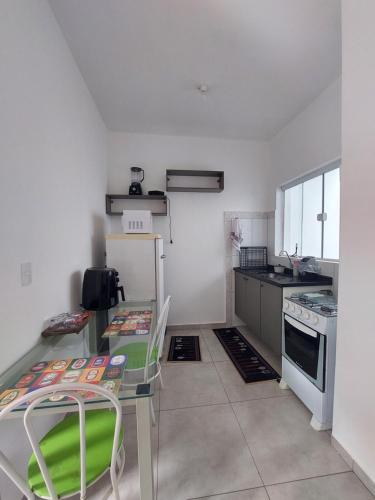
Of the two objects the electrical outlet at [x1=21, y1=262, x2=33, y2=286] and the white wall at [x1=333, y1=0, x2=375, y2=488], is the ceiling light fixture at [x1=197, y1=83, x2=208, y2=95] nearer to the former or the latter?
the white wall at [x1=333, y1=0, x2=375, y2=488]

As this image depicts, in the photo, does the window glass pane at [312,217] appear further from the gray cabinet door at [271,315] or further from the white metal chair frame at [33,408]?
the white metal chair frame at [33,408]

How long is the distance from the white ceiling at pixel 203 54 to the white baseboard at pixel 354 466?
2784mm

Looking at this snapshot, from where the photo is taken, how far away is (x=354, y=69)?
1198 mm

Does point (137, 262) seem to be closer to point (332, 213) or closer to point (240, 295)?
point (240, 295)

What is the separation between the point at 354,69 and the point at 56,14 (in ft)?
6.33

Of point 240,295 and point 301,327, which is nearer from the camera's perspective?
point 301,327

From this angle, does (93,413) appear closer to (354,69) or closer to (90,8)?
(354,69)

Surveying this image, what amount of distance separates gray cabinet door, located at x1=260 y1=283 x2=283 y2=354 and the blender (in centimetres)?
200

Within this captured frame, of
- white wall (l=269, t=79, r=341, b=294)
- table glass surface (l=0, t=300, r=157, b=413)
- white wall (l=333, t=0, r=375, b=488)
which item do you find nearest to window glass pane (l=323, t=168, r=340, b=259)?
white wall (l=269, t=79, r=341, b=294)

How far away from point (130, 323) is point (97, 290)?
1.51ft

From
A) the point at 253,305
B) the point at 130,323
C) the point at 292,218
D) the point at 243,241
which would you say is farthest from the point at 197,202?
the point at 130,323

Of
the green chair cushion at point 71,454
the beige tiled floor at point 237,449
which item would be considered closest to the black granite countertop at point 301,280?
the beige tiled floor at point 237,449

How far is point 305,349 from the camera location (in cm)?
164

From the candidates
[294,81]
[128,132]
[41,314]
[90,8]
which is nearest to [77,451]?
[41,314]
